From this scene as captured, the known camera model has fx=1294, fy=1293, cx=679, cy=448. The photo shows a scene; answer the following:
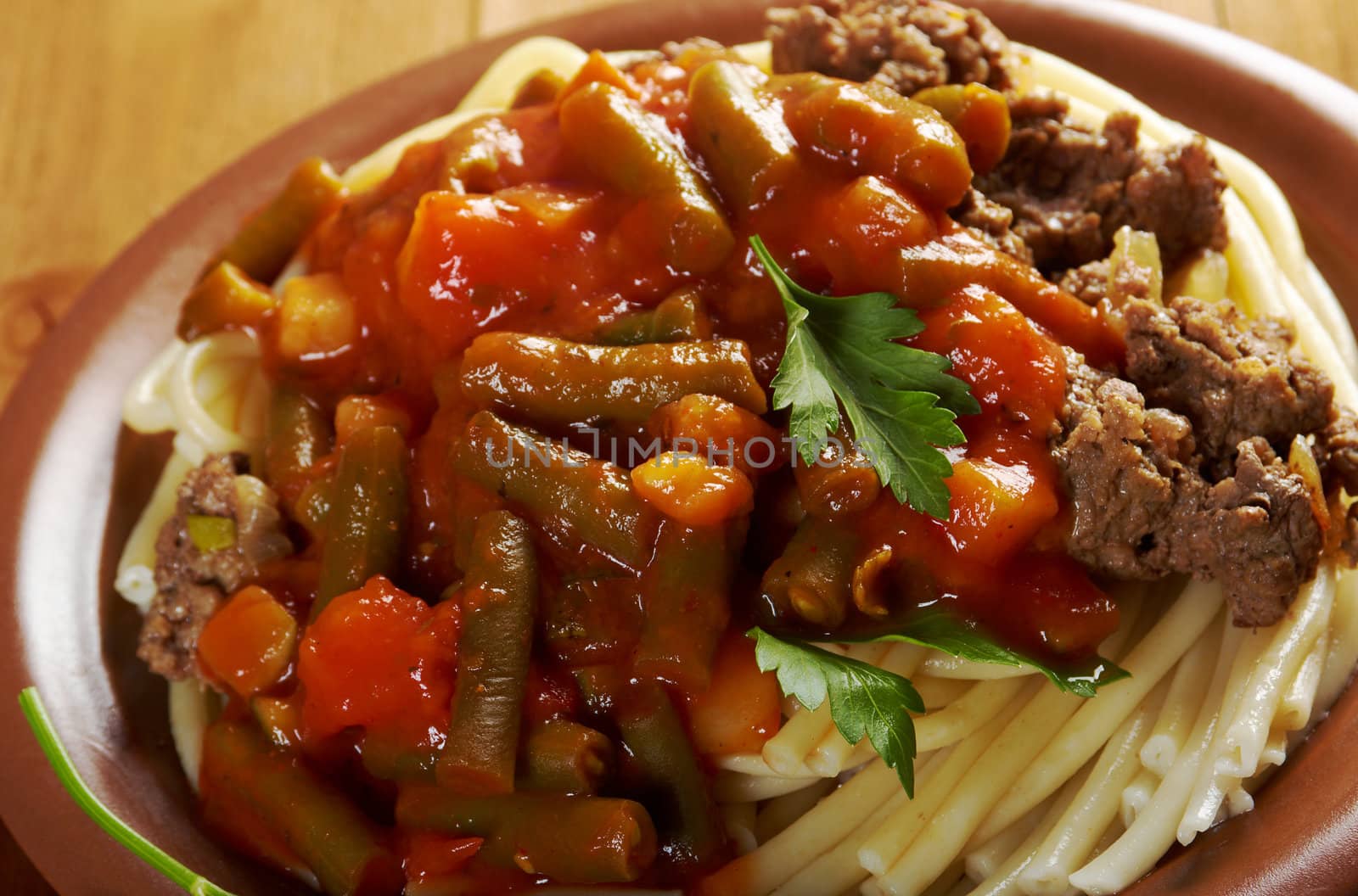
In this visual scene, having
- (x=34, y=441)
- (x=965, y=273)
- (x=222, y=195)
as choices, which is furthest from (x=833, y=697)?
(x=222, y=195)

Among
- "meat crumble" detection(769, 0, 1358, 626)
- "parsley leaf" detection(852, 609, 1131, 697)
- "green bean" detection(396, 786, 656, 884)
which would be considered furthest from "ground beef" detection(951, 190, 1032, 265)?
"green bean" detection(396, 786, 656, 884)

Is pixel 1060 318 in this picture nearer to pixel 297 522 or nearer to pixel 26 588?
pixel 297 522

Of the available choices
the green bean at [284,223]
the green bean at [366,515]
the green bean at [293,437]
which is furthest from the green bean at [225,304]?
the green bean at [366,515]

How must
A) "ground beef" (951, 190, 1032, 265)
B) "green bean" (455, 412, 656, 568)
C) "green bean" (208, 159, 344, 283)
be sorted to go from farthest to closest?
"green bean" (208, 159, 344, 283), "ground beef" (951, 190, 1032, 265), "green bean" (455, 412, 656, 568)

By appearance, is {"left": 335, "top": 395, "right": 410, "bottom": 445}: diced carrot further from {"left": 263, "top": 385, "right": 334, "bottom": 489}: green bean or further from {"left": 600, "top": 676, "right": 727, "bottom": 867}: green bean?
{"left": 600, "top": 676, "right": 727, "bottom": 867}: green bean

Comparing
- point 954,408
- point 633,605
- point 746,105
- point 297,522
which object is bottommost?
point 297,522

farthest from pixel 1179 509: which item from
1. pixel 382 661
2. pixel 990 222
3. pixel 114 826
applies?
pixel 114 826
